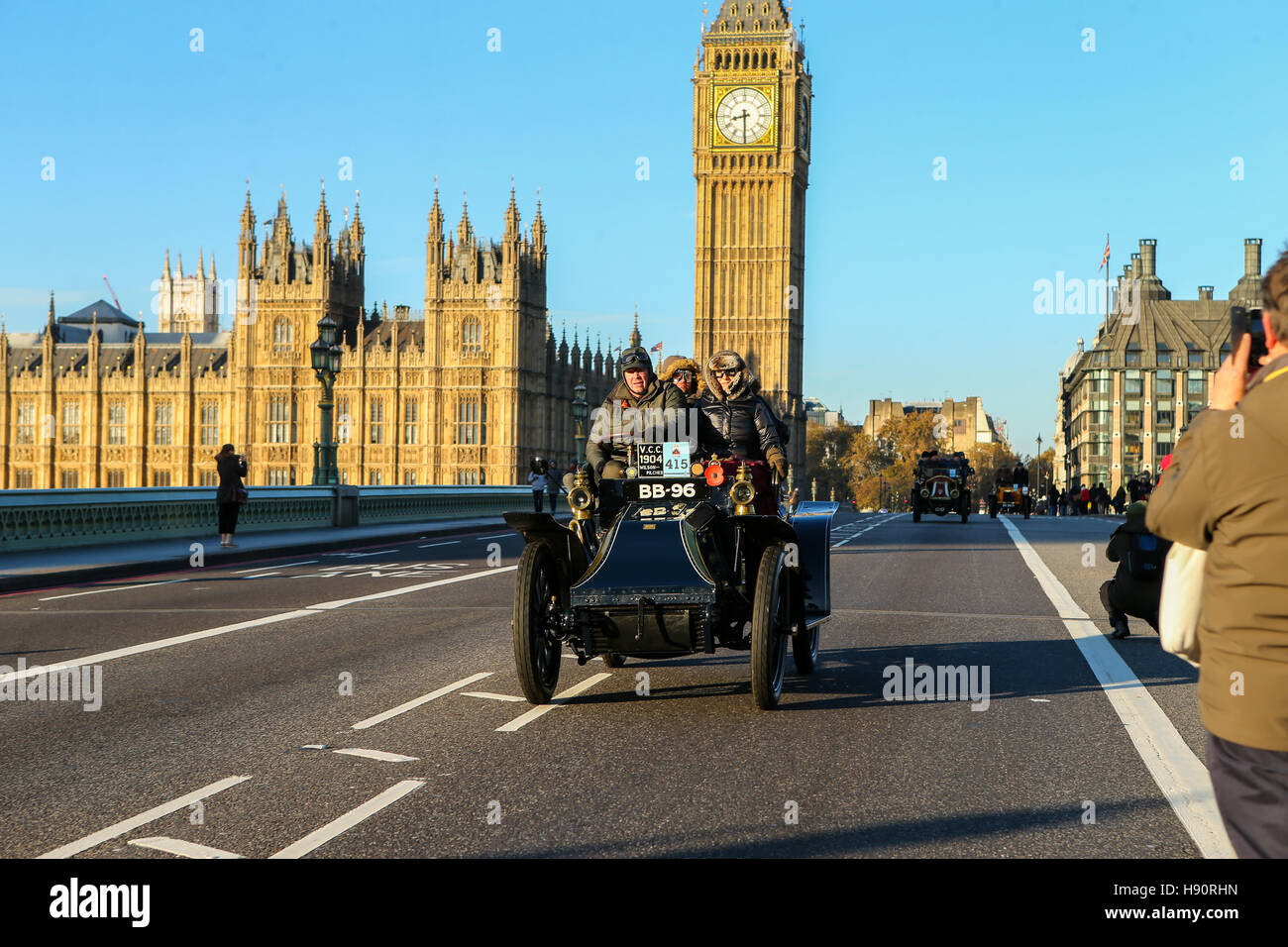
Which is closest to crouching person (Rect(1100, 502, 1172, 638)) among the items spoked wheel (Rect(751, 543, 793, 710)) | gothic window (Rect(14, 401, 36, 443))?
spoked wheel (Rect(751, 543, 793, 710))

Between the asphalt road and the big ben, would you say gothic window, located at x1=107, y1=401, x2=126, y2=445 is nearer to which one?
the big ben

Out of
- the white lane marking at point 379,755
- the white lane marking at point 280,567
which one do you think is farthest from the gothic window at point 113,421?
the white lane marking at point 379,755

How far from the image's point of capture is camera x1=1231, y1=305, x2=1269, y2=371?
320 centimetres

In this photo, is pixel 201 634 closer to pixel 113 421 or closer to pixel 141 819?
pixel 141 819

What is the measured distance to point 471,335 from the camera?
100m

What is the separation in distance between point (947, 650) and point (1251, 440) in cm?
805

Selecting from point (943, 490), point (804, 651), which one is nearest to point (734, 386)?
point (804, 651)

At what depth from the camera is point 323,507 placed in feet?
105

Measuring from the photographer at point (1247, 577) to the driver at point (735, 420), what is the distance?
→ 19.7ft

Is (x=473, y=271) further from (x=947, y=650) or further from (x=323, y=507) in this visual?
(x=947, y=650)

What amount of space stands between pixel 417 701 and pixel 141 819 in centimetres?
293

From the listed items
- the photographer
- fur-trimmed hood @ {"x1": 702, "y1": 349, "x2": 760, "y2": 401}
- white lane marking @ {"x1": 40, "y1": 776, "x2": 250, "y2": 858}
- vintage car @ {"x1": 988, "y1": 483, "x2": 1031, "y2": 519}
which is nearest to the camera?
the photographer

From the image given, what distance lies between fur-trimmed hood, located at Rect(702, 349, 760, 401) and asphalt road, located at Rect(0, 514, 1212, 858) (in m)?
1.90
